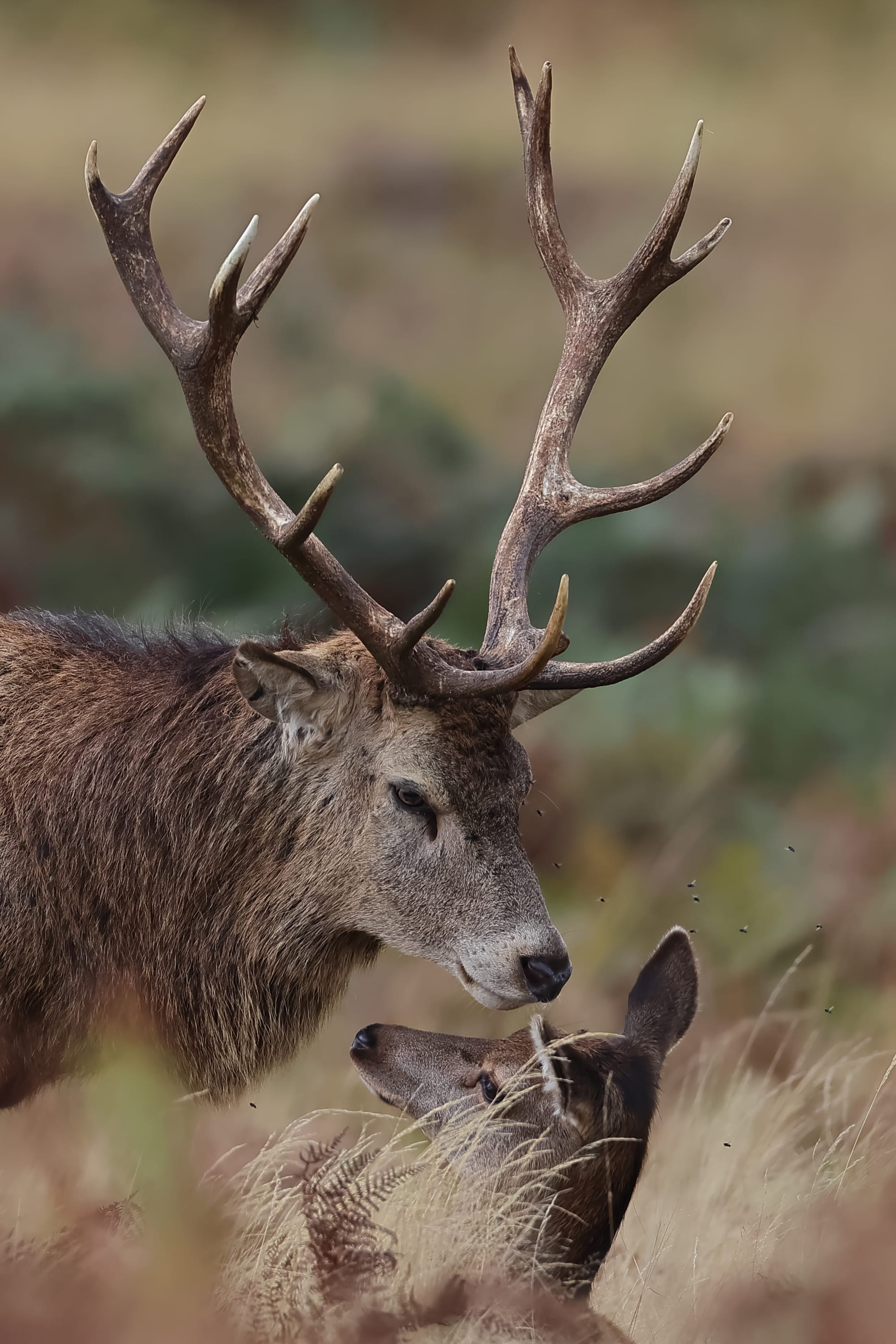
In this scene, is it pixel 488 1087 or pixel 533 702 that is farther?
pixel 533 702

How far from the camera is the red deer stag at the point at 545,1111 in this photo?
3520mm

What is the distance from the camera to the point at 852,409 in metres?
12.6

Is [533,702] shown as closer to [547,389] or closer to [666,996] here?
[666,996]

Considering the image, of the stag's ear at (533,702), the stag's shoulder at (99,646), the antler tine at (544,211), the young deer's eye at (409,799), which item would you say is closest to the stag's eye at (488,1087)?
the young deer's eye at (409,799)

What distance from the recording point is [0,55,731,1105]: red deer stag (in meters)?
3.73

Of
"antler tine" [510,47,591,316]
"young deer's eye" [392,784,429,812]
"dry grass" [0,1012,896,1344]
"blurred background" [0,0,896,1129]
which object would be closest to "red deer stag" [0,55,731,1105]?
"young deer's eye" [392,784,429,812]

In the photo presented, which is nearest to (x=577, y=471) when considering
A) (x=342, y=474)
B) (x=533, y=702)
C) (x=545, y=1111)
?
(x=533, y=702)

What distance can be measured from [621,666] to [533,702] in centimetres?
42

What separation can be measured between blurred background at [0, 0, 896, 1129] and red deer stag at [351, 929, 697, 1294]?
3.01 m

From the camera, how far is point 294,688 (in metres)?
3.77

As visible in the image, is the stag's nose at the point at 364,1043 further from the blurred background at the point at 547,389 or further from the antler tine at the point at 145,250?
the blurred background at the point at 547,389

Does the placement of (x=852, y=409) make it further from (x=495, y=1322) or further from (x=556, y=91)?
(x=495, y=1322)

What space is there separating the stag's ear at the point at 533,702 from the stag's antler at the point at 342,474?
0.20m

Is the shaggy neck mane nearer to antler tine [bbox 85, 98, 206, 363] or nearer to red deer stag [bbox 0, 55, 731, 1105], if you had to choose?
red deer stag [bbox 0, 55, 731, 1105]
